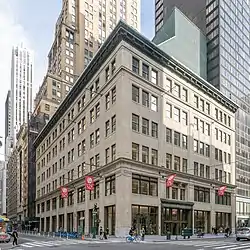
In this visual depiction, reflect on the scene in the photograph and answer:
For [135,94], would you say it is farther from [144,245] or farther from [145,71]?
[144,245]

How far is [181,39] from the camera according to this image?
79125mm

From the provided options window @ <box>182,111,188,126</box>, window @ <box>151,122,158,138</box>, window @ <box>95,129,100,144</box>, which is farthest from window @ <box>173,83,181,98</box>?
window @ <box>95,129,100,144</box>

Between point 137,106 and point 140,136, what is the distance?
407cm

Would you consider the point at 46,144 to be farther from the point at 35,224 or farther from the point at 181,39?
the point at 181,39

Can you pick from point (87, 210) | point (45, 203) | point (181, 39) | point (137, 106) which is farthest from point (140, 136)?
point (45, 203)

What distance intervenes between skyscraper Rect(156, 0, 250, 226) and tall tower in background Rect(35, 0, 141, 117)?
43.5 metres

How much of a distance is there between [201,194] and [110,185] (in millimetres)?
19889

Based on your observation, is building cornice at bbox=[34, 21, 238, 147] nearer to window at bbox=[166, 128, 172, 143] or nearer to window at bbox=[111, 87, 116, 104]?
window at bbox=[111, 87, 116, 104]

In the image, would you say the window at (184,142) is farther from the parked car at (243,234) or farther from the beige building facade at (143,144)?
the parked car at (243,234)

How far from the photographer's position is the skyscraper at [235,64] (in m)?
89.9

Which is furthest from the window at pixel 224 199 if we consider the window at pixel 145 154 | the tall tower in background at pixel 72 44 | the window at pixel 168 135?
the tall tower in background at pixel 72 44

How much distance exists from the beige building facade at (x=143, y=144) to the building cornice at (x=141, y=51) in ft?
0.48

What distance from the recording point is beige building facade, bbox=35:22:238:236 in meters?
53.2

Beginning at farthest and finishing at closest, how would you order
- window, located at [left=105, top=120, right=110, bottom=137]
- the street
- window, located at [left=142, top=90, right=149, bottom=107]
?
window, located at [left=105, top=120, right=110, bottom=137]
window, located at [left=142, top=90, right=149, bottom=107]
the street
